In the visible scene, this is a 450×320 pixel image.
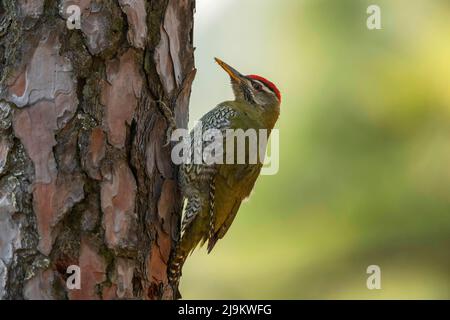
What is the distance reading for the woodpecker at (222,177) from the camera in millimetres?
3455

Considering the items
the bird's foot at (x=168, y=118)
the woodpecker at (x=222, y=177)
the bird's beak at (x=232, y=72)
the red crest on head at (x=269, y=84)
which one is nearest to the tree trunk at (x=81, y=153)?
the bird's foot at (x=168, y=118)

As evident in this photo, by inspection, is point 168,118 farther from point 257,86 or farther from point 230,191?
point 257,86

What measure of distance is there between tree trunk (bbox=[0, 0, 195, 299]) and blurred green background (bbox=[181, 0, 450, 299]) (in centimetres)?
101

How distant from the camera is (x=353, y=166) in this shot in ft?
12.3

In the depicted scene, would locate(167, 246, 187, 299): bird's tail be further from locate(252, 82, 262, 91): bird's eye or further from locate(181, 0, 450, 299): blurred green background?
locate(252, 82, 262, 91): bird's eye

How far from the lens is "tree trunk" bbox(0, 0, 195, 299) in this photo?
8.59 ft

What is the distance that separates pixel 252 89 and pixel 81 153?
1883 mm

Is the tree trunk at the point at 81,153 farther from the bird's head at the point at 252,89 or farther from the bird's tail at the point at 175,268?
the bird's head at the point at 252,89

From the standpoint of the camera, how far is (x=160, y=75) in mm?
3139

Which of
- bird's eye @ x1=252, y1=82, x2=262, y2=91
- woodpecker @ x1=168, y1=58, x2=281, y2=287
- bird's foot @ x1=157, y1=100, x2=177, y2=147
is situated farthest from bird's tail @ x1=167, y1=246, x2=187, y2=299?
bird's eye @ x1=252, y1=82, x2=262, y2=91

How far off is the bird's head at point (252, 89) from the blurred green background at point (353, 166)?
0.68 feet

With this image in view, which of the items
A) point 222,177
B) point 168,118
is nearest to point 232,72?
point 222,177
